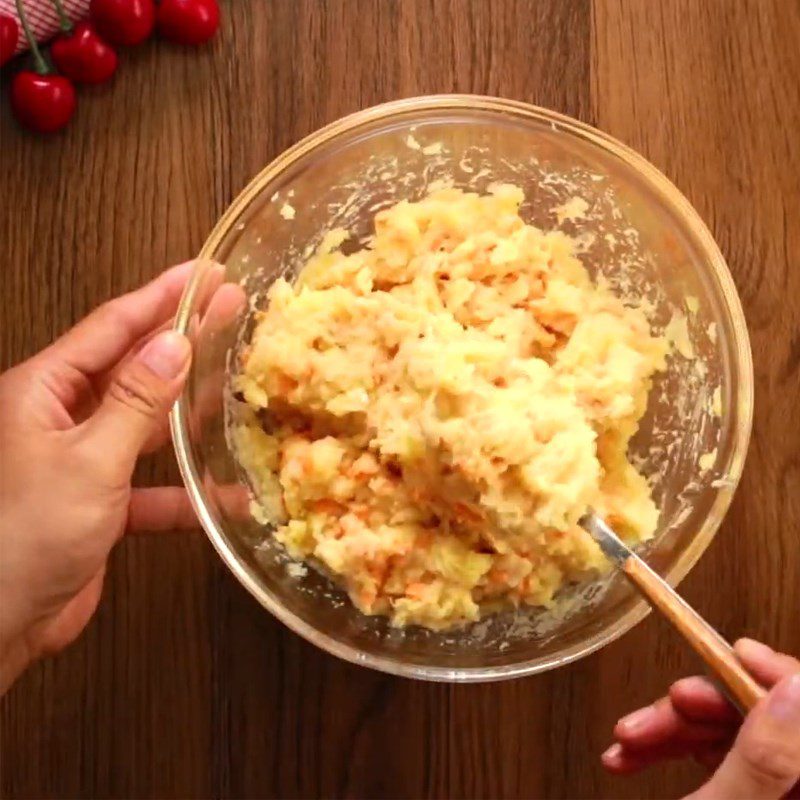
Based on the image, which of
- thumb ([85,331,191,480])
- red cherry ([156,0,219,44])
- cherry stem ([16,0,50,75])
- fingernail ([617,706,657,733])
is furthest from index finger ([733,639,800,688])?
cherry stem ([16,0,50,75])

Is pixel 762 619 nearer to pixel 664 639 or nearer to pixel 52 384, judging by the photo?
pixel 664 639

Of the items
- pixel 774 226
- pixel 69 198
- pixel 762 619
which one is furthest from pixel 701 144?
pixel 69 198

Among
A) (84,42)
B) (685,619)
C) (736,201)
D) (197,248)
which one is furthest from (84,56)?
(685,619)

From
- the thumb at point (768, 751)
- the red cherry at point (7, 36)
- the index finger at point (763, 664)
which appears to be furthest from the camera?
the red cherry at point (7, 36)

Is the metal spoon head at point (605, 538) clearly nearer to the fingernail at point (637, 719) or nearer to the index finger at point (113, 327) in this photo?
the fingernail at point (637, 719)

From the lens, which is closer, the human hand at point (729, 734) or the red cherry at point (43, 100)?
the human hand at point (729, 734)

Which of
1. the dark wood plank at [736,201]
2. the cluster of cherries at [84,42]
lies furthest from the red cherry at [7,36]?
the dark wood plank at [736,201]

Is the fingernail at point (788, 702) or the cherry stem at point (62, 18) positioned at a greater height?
the cherry stem at point (62, 18)
